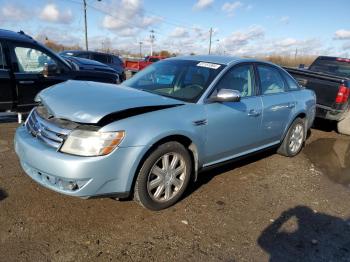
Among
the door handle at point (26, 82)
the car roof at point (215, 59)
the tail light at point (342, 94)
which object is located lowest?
the tail light at point (342, 94)

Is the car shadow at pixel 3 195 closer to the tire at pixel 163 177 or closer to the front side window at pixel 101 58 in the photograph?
the tire at pixel 163 177

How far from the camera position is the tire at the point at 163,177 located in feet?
Answer: 11.2

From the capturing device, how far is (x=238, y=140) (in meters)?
4.48

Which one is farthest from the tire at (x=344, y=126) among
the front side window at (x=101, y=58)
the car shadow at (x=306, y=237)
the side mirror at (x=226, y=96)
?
the front side window at (x=101, y=58)

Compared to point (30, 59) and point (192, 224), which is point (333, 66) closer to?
point (30, 59)

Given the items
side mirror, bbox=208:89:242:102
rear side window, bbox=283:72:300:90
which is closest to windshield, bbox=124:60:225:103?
side mirror, bbox=208:89:242:102

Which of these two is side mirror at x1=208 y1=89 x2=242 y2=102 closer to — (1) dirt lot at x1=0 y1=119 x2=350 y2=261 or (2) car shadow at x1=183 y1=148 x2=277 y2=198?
(2) car shadow at x1=183 y1=148 x2=277 y2=198

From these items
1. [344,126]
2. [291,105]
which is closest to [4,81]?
[291,105]

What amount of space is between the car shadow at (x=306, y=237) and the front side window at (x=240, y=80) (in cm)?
165

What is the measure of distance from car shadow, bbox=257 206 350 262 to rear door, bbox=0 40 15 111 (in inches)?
192

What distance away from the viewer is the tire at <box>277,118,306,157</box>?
5788mm

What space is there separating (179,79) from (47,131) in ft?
6.03

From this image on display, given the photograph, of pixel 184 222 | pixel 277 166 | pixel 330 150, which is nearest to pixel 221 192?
pixel 184 222

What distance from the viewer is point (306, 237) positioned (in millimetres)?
3484
